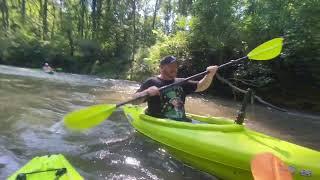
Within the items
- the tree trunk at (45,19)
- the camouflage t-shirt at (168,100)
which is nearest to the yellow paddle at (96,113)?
the camouflage t-shirt at (168,100)

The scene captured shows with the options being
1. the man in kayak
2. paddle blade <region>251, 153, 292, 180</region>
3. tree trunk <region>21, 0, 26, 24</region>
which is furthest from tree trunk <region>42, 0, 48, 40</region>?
paddle blade <region>251, 153, 292, 180</region>

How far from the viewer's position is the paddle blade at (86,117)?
148 inches

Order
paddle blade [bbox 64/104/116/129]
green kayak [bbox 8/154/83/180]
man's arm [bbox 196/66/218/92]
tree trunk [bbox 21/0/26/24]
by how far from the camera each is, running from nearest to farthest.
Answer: green kayak [bbox 8/154/83/180]
paddle blade [bbox 64/104/116/129]
man's arm [bbox 196/66/218/92]
tree trunk [bbox 21/0/26/24]

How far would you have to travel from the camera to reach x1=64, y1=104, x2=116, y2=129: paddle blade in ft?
12.3

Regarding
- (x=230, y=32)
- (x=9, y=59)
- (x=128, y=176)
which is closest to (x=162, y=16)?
(x=9, y=59)

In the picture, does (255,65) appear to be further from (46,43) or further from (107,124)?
(46,43)

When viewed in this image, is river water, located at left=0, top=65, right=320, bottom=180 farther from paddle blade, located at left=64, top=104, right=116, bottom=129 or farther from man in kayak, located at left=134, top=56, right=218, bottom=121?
paddle blade, located at left=64, top=104, right=116, bottom=129

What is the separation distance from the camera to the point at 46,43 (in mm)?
33938

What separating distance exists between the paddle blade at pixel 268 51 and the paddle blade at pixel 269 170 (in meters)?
2.75

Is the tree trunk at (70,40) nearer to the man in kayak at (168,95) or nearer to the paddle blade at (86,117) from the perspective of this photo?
the man in kayak at (168,95)

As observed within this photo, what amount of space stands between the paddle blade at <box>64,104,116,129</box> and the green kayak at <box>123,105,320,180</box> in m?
0.87

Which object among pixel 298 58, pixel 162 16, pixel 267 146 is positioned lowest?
pixel 267 146

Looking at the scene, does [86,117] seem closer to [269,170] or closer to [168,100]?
[168,100]

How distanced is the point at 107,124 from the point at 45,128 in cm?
114
